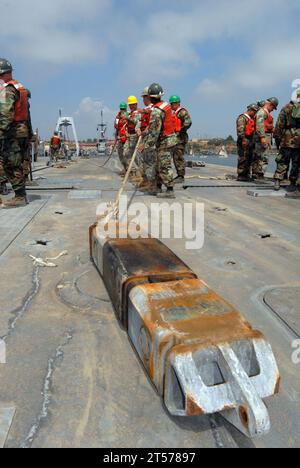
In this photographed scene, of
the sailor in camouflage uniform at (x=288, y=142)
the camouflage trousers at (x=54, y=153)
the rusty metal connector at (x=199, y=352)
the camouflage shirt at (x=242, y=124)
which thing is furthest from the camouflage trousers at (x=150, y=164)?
the camouflage trousers at (x=54, y=153)

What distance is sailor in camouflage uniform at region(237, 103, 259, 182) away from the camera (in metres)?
8.61

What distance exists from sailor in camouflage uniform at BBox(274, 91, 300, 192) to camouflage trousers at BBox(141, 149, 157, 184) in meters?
2.31

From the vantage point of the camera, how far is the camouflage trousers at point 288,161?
6305 millimetres

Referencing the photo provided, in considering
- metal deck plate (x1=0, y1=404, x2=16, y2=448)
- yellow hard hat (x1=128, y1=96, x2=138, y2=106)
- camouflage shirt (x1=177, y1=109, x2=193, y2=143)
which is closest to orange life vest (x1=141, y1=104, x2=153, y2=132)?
camouflage shirt (x1=177, y1=109, x2=193, y2=143)

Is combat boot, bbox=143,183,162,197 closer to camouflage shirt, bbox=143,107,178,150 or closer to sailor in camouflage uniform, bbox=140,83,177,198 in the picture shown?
sailor in camouflage uniform, bbox=140,83,177,198

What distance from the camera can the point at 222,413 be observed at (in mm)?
1267

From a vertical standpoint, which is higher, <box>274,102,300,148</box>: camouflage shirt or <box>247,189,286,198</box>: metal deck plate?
<box>274,102,300,148</box>: camouflage shirt

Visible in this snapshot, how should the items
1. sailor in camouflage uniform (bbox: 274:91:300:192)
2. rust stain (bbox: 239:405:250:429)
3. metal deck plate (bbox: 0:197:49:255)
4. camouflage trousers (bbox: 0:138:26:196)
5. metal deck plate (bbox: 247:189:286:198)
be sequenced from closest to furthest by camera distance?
rust stain (bbox: 239:405:250:429), metal deck plate (bbox: 0:197:49:255), camouflage trousers (bbox: 0:138:26:196), sailor in camouflage uniform (bbox: 274:91:300:192), metal deck plate (bbox: 247:189:286:198)

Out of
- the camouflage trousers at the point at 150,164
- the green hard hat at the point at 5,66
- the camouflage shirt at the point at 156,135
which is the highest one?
the green hard hat at the point at 5,66

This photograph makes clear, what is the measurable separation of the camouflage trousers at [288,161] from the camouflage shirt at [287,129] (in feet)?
0.45

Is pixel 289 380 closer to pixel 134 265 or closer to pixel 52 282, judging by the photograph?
pixel 134 265

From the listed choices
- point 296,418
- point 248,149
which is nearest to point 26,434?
point 296,418

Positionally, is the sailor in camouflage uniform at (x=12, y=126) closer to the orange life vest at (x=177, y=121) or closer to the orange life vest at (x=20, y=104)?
the orange life vest at (x=20, y=104)

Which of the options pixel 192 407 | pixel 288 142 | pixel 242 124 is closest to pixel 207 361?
pixel 192 407
